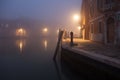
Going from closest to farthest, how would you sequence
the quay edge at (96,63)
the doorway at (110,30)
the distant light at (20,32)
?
the quay edge at (96,63) → the doorway at (110,30) → the distant light at (20,32)

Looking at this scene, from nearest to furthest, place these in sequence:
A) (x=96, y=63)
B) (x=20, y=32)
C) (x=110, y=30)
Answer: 1. (x=96, y=63)
2. (x=110, y=30)
3. (x=20, y=32)

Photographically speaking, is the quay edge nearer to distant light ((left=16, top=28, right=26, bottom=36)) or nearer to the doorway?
the doorway

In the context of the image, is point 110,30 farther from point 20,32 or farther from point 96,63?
point 20,32

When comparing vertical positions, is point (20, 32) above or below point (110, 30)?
above

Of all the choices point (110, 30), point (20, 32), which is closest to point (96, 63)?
point (110, 30)

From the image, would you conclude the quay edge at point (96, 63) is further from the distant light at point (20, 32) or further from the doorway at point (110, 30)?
the distant light at point (20, 32)

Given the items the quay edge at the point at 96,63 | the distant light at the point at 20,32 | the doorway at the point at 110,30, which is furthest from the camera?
the distant light at the point at 20,32

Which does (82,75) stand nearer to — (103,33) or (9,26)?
(103,33)

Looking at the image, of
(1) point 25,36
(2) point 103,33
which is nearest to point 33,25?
(1) point 25,36

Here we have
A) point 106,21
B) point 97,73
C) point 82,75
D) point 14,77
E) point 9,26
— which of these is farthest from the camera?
point 9,26

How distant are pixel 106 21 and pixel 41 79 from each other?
11.2m

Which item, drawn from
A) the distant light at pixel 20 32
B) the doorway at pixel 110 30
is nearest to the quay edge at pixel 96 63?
the doorway at pixel 110 30

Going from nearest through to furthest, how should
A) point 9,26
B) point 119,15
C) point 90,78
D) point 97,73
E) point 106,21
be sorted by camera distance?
1. point 97,73
2. point 90,78
3. point 119,15
4. point 106,21
5. point 9,26

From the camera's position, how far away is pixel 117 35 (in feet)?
73.9
